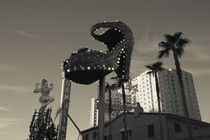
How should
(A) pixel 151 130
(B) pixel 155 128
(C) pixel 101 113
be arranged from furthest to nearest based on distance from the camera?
(A) pixel 151 130
(B) pixel 155 128
(C) pixel 101 113

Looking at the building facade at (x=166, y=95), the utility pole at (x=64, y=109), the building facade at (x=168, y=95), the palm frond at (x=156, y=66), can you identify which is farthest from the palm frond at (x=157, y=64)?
the building facade at (x=168, y=95)

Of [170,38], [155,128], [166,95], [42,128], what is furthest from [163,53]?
[166,95]

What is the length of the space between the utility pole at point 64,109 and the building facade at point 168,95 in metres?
93.2

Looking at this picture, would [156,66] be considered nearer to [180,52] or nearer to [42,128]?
[180,52]

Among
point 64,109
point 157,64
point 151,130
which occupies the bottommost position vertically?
point 151,130

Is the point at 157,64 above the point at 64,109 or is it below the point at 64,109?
above

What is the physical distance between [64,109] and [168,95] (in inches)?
3886

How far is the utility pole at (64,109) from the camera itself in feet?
86.4

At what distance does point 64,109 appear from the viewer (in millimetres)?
28281

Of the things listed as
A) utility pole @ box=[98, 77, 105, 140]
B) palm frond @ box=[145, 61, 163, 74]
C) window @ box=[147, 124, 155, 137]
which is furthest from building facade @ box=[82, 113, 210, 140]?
utility pole @ box=[98, 77, 105, 140]

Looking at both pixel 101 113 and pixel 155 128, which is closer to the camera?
pixel 101 113

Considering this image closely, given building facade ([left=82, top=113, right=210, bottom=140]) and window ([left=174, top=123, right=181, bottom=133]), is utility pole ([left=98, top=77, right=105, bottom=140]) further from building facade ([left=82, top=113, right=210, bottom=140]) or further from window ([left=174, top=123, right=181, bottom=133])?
window ([left=174, top=123, right=181, bottom=133])

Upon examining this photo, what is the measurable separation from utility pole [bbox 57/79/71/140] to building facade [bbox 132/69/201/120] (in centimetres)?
9315

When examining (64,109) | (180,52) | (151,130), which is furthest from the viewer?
(64,109)
